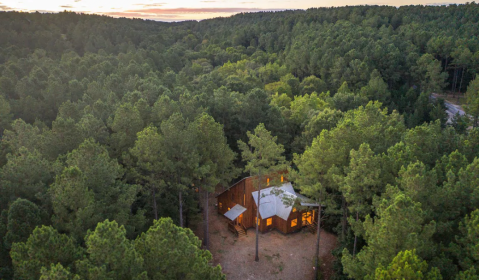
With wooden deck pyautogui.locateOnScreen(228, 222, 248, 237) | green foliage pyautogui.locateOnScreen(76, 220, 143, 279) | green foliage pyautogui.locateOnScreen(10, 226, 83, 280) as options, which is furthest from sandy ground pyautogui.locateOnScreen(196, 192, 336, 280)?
green foliage pyautogui.locateOnScreen(10, 226, 83, 280)

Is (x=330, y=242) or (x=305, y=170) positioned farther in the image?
(x=330, y=242)

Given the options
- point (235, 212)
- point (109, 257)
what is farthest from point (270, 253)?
point (109, 257)

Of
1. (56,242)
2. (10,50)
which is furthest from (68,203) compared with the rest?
(10,50)

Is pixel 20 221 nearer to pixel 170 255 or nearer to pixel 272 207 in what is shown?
pixel 170 255

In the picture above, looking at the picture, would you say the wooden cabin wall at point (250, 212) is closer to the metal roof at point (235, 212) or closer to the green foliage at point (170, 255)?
the metal roof at point (235, 212)

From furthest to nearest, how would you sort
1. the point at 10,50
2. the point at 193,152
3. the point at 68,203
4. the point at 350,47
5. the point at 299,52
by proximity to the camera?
the point at 299,52 → the point at 350,47 → the point at 10,50 → the point at 193,152 → the point at 68,203

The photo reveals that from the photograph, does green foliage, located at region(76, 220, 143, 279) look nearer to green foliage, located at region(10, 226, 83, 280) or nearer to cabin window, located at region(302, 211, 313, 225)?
green foliage, located at region(10, 226, 83, 280)

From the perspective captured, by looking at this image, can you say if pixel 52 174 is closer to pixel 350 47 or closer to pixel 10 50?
pixel 10 50
